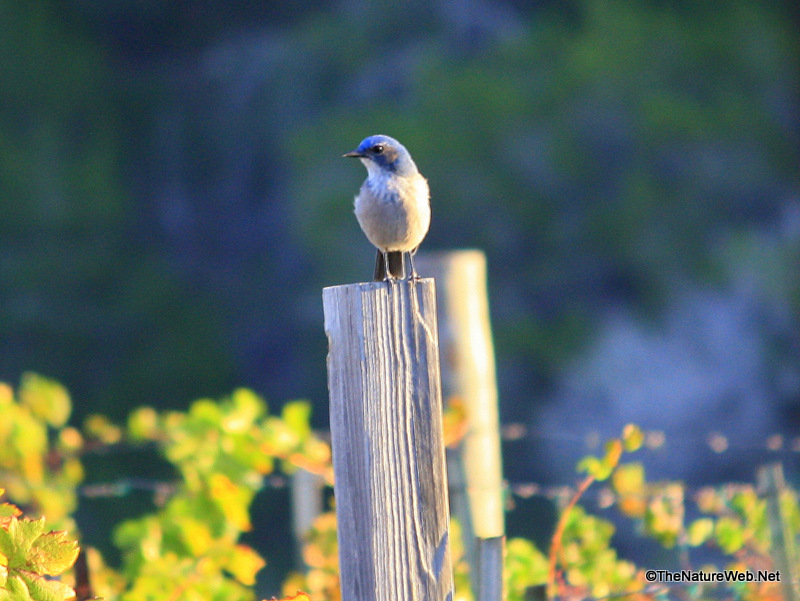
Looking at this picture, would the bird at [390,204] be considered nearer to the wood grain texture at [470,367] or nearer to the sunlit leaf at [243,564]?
the wood grain texture at [470,367]

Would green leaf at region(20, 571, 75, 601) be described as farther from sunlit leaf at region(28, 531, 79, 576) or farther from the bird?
the bird

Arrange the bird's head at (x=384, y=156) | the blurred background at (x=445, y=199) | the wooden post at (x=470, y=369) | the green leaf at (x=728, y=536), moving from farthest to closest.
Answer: the blurred background at (x=445, y=199), the wooden post at (x=470, y=369), the bird's head at (x=384, y=156), the green leaf at (x=728, y=536)

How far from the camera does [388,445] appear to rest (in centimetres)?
193

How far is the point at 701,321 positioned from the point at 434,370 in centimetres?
→ 893

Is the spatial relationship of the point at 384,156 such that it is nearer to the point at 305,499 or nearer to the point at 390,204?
the point at 390,204

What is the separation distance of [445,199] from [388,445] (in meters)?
8.97

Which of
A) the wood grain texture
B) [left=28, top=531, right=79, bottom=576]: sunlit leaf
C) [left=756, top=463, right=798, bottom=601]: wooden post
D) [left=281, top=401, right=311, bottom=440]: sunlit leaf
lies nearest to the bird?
the wood grain texture

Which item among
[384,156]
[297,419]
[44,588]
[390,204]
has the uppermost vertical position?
[384,156]

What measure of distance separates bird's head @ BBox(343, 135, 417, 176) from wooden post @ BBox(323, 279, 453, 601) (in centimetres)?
162

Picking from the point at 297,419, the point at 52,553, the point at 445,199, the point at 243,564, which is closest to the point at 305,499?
the point at 297,419

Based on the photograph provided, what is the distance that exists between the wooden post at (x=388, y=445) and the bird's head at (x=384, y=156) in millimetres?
1619

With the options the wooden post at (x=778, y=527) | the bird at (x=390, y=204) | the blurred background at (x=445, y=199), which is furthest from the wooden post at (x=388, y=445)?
the blurred background at (x=445, y=199)

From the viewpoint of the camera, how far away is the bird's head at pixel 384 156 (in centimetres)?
353

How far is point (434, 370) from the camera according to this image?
1.96 m
